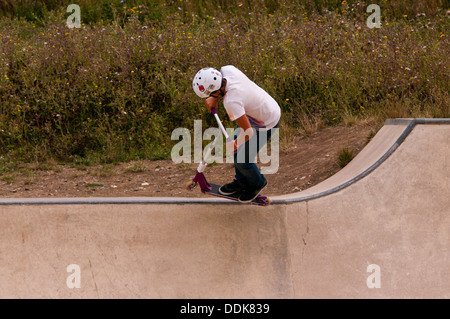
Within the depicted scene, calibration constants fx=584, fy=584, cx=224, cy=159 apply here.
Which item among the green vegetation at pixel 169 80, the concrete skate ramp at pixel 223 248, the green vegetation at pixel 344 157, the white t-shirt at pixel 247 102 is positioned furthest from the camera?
the green vegetation at pixel 169 80

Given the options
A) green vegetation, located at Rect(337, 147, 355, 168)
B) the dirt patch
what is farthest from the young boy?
green vegetation, located at Rect(337, 147, 355, 168)

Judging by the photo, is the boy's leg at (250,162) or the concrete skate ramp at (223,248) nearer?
the boy's leg at (250,162)

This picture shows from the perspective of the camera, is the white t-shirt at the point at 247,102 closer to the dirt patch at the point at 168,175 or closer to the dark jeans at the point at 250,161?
the dark jeans at the point at 250,161

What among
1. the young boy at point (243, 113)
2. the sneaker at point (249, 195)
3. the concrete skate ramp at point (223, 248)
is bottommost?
A: the concrete skate ramp at point (223, 248)

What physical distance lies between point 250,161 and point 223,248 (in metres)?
1.00

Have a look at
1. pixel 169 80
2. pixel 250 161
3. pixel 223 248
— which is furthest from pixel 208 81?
pixel 169 80

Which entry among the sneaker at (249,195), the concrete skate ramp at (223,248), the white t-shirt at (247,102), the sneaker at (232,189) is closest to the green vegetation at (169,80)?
the concrete skate ramp at (223,248)

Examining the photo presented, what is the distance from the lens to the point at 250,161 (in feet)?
16.7

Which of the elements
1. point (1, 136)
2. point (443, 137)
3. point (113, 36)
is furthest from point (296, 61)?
point (1, 136)

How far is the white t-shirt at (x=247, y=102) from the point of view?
4.88 metres

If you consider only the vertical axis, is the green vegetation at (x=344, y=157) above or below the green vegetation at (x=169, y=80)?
below

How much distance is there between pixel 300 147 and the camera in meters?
8.42

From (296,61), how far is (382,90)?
5.04 ft

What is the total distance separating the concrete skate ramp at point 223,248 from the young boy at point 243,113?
46cm
